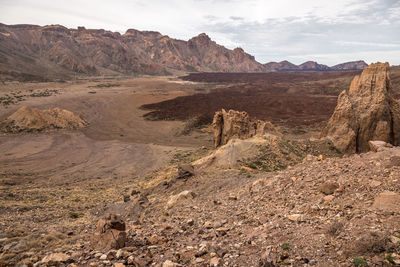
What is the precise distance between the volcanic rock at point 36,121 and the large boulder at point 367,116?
32265 mm

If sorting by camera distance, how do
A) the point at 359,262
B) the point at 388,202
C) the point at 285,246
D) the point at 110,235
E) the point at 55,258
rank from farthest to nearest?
the point at 110,235 < the point at 55,258 < the point at 388,202 < the point at 285,246 < the point at 359,262

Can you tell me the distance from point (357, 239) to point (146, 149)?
24.3m

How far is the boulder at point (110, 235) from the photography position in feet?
18.7

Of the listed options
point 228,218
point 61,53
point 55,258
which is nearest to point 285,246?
point 228,218

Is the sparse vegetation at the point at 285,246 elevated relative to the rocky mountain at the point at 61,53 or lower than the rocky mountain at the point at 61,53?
lower

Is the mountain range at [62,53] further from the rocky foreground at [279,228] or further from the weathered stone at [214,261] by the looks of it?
the weathered stone at [214,261]

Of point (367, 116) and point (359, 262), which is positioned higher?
point (367, 116)

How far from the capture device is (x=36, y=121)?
33.3 m

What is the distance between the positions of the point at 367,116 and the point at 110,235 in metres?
18.4

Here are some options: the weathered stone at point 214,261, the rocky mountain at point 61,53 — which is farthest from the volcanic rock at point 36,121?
the rocky mountain at point 61,53

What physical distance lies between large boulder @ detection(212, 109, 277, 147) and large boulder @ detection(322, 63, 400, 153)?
4913 mm

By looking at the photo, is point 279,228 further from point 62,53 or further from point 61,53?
point 61,53

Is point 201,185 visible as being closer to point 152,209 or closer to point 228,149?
point 152,209

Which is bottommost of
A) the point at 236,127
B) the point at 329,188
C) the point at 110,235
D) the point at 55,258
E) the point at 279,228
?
the point at 55,258
